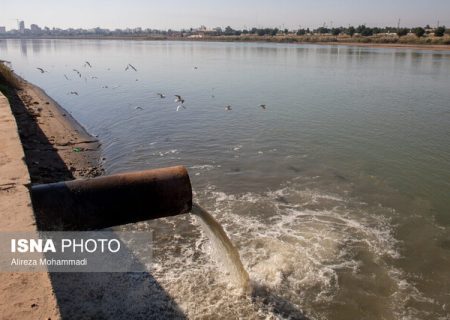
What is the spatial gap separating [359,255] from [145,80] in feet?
102

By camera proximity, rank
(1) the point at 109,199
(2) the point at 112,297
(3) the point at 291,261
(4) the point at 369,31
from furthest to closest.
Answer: (4) the point at 369,31, (3) the point at 291,261, (2) the point at 112,297, (1) the point at 109,199

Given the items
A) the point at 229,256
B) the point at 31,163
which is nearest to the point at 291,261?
the point at 229,256

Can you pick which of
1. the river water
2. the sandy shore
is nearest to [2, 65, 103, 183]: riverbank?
the sandy shore

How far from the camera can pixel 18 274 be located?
409cm

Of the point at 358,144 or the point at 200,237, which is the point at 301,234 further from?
the point at 358,144

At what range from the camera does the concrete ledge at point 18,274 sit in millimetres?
3604

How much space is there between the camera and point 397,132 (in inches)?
692

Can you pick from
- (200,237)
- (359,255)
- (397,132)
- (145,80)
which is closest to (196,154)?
(200,237)

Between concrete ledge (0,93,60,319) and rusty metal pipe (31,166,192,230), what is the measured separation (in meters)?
0.40

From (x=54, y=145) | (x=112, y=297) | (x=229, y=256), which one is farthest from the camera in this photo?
(x=54, y=145)

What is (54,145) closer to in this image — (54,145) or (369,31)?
(54,145)

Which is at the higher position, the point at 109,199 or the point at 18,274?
the point at 109,199

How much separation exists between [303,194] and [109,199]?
7.34 m

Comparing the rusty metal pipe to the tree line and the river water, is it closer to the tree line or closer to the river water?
the river water
